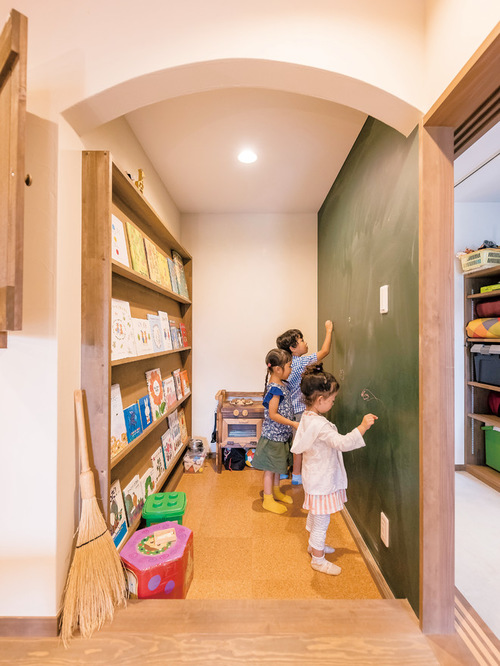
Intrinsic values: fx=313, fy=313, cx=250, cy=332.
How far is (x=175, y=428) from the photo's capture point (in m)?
2.76

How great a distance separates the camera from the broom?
1.16 meters

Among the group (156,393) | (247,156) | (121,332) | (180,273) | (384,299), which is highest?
(247,156)

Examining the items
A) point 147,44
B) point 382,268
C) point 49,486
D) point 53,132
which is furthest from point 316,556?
point 147,44

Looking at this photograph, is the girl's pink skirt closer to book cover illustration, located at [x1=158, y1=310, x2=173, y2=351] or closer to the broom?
the broom

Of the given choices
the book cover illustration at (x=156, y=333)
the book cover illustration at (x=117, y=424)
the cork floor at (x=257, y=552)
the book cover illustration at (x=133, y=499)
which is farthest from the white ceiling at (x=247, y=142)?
the cork floor at (x=257, y=552)

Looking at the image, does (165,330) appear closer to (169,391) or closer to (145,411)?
(169,391)

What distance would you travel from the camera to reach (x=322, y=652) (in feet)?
3.55

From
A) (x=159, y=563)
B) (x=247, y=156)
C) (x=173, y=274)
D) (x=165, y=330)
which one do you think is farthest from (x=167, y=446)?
(x=247, y=156)

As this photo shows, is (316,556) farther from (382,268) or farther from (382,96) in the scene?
(382,96)

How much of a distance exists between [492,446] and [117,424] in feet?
10.2

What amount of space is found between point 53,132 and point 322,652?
6.96 feet

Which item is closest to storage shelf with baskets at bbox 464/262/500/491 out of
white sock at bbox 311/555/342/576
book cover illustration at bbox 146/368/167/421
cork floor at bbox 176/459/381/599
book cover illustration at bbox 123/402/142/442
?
cork floor at bbox 176/459/381/599

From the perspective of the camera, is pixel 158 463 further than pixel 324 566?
Yes

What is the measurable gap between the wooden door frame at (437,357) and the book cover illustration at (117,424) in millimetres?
1347
